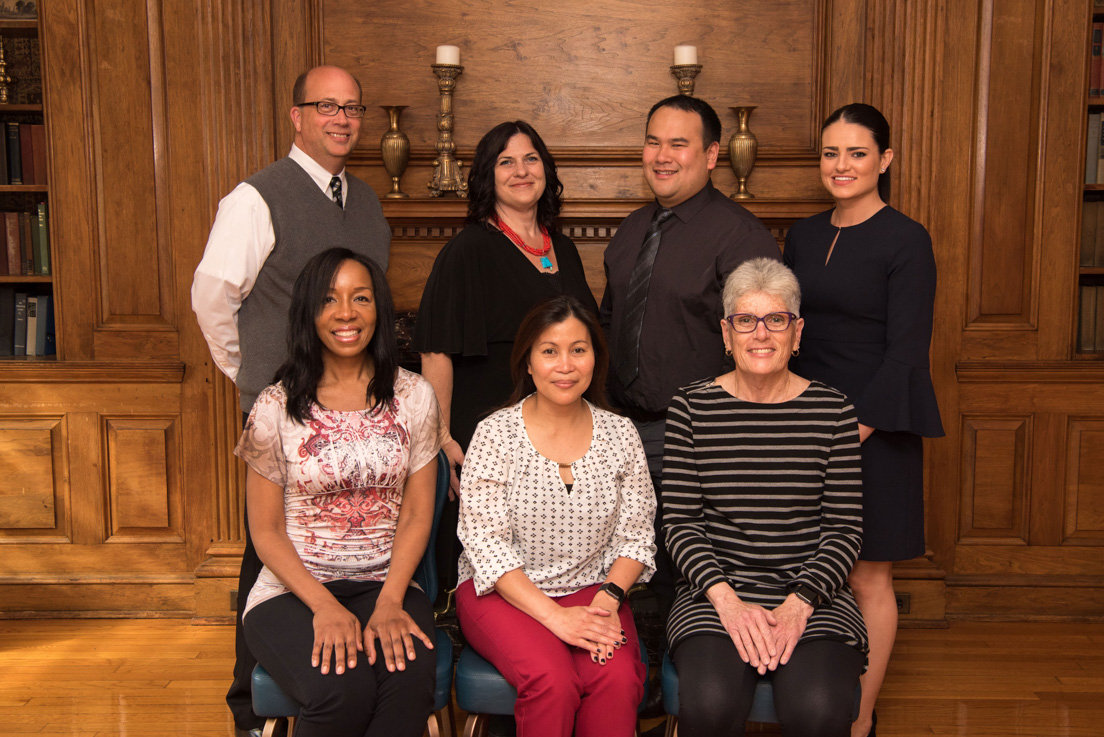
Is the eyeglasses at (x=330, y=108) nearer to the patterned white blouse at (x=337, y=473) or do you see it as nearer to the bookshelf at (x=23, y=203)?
the patterned white blouse at (x=337, y=473)

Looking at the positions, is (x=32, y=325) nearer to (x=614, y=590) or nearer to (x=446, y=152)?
(x=446, y=152)

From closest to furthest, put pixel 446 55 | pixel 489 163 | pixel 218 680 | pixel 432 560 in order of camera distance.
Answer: pixel 432 560 → pixel 489 163 → pixel 218 680 → pixel 446 55

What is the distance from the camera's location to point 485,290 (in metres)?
2.42

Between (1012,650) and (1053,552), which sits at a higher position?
(1053,552)

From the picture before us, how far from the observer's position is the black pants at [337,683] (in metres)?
1.74

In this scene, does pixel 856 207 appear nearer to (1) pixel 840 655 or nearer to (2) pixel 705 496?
(2) pixel 705 496

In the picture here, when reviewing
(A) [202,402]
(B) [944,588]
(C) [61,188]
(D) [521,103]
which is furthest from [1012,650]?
(C) [61,188]

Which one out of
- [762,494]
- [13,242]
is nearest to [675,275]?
[762,494]

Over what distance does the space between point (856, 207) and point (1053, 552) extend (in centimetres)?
192

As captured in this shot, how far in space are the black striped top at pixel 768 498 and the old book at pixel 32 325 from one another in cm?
278

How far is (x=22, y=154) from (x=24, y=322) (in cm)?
66

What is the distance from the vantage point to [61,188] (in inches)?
128

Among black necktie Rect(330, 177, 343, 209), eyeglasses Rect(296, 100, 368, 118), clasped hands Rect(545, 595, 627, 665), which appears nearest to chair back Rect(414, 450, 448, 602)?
clasped hands Rect(545, 595, 627, 665)

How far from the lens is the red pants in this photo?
179cm
